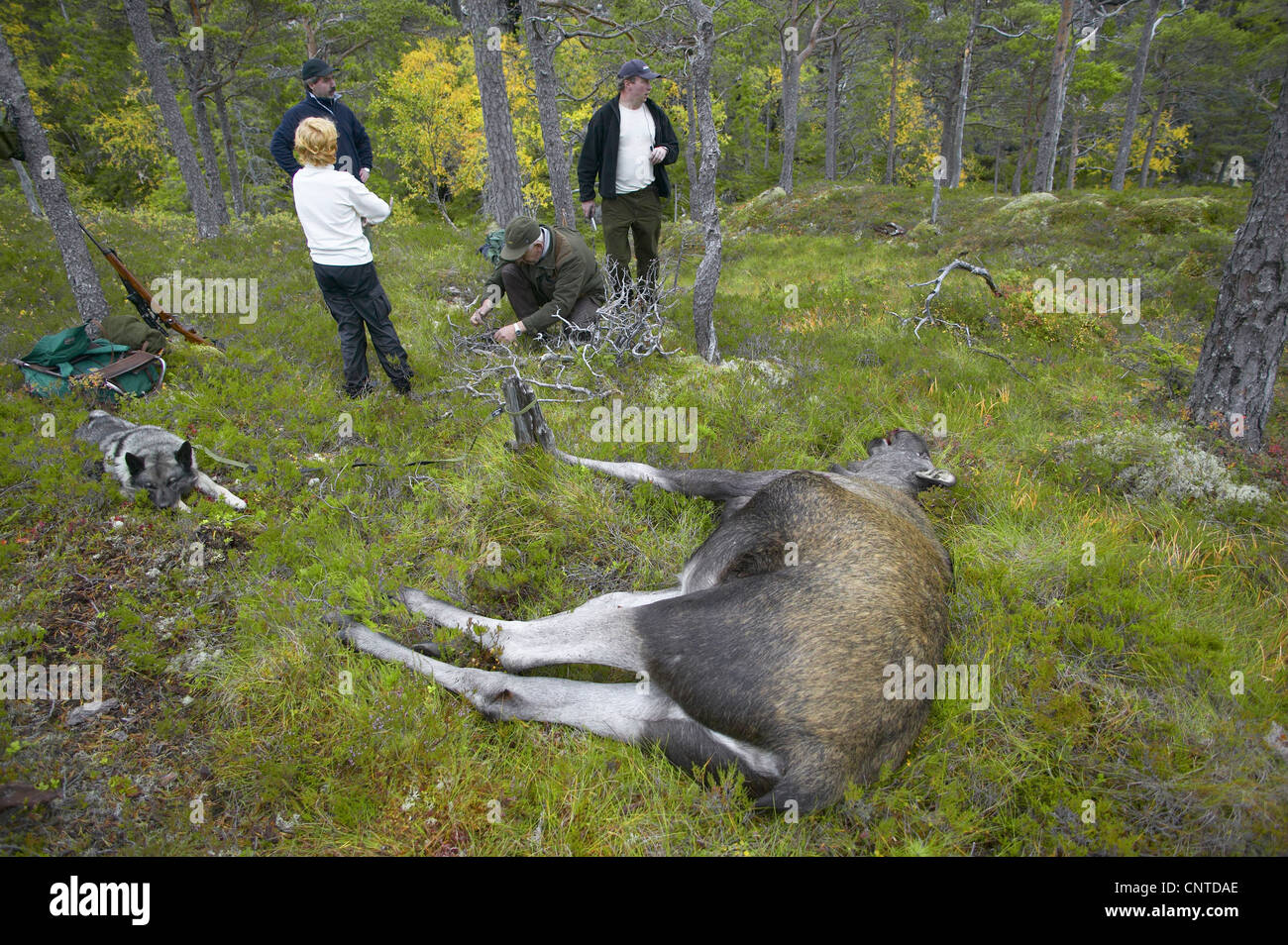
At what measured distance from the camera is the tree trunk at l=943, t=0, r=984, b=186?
16.2 m

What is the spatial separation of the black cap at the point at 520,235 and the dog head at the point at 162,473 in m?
3.50

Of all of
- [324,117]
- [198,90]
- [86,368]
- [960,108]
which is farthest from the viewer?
Answer: [960,108]

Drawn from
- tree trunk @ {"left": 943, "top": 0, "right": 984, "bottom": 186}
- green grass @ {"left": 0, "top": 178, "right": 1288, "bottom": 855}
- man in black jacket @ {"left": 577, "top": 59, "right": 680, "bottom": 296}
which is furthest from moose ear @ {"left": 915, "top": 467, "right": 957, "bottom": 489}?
tree trunk @ {"left": 943, "top": 0, "right": 984, "bottom": 186}

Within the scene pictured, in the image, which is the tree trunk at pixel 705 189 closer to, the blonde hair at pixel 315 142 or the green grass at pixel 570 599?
the green grass at pixel 570 599

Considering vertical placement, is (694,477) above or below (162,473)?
above

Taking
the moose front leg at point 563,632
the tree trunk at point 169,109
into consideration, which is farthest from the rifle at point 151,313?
the tree trunk at point 169,109

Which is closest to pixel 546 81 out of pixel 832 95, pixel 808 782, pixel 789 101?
pixel 808 782

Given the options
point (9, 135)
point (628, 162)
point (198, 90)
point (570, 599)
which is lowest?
point (570, 599)

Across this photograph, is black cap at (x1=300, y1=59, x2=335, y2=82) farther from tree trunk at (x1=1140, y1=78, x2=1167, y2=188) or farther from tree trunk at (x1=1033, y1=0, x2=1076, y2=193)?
tree trunk at (x1=1140, y1=78, x2=1167, y2=188)

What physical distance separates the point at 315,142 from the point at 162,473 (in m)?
2.83

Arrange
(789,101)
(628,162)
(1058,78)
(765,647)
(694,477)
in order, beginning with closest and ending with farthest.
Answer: (765,647)
(694,477)
(628,162)
(1058,78)
(789,101)

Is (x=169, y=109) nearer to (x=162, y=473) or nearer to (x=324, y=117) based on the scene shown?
(x=324, y=117)

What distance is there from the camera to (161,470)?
4.25 metres

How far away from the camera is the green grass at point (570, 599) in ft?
8.27
